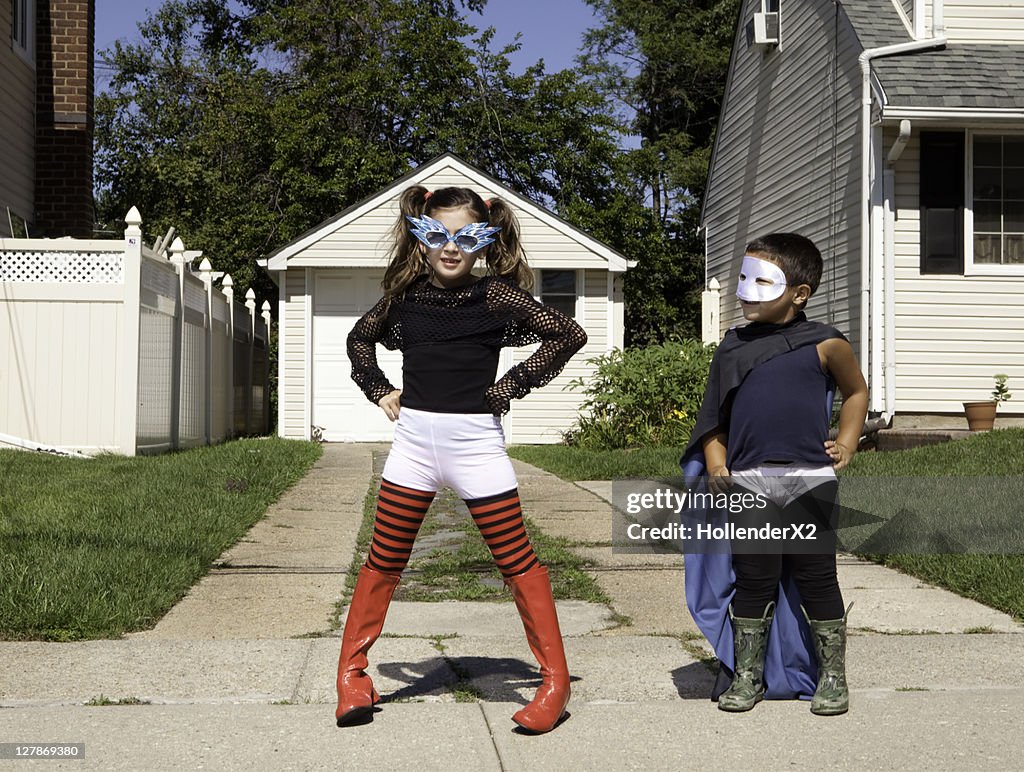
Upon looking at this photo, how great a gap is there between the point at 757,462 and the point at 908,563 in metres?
2.83

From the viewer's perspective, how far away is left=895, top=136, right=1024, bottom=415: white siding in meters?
12.9

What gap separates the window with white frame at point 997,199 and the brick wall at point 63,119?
1047 cm

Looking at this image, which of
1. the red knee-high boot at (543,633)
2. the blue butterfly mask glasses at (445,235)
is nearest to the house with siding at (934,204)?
the blue butterfly mask glasses at (445,235)

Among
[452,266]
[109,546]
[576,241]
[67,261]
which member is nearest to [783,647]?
[452,266]

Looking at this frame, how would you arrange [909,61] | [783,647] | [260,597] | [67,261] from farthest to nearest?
1. [909,61]
2. [67,261]
3. [260,597]
4. [783,647]

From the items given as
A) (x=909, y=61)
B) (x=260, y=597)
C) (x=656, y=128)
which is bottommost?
(x=260, y=597)

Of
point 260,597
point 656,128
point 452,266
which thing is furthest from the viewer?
point 656,128

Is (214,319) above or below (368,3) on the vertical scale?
below

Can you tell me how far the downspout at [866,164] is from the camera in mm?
12719

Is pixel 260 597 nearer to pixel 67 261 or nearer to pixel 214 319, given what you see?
pixel 67 261

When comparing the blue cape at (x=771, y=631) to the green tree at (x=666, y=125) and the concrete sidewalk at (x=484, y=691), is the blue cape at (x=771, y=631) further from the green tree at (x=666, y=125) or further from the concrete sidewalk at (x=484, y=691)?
the green tree at (x=666, y=125)

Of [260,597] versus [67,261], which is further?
[67,261]

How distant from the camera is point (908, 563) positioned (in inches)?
250

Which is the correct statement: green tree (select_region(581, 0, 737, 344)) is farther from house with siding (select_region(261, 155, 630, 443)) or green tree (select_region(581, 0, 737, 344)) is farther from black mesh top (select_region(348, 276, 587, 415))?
black mesh top (select_region(348, 276, 587, 415))
